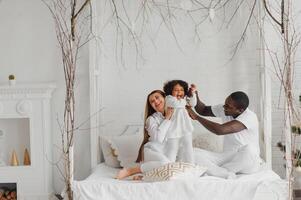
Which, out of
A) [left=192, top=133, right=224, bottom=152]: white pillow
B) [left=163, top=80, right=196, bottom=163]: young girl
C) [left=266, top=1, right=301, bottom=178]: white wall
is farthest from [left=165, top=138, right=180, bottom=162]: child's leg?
[left=266, top=1, right=301, bottom=178]: white wall

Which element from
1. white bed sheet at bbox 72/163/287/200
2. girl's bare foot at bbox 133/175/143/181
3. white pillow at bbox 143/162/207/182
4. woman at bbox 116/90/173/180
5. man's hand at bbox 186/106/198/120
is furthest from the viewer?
man's hand at bbox 186/106/198/120

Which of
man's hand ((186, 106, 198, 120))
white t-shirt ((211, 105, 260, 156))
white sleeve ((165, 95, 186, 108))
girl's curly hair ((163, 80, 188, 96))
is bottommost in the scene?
white t-shirt ((211, 105, 260, 156))

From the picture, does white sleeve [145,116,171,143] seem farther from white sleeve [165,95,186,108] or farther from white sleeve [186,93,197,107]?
white sleeve [186,93,197,107]

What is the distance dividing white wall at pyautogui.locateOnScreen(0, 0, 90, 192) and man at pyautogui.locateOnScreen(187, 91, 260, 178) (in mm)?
1168

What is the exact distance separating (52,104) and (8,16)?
3.08 feet

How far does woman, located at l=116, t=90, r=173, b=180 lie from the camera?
13.8 feet

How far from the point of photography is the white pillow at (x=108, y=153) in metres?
4.73

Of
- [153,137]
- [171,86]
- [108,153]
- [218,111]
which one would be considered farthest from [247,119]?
[108,153]

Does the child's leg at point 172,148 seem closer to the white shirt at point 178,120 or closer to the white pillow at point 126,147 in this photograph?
the white shirt at point 178,120

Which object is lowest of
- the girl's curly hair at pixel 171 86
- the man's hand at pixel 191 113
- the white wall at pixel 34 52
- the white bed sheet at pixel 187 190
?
the white bed sheet at pixel 187 190

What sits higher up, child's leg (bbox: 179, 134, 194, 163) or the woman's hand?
the woman's hand

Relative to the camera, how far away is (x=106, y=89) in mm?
5090

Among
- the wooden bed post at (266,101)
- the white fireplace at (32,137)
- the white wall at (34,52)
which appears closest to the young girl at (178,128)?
the wooden bed post at (266,101)

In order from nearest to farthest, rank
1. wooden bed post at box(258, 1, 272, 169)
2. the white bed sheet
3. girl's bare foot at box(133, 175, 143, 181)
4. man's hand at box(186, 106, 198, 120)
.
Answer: the white bed sheet → girl's bare foot at box(133, 175, 143, 181) → man's hand at box(186, 106, 198, 120) → wooden bed post at box(258, 1, 272, 169)
